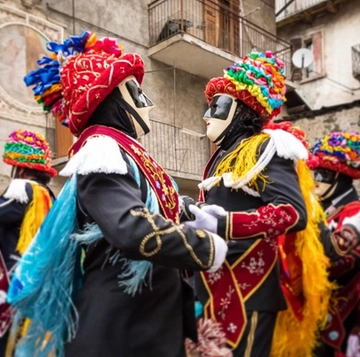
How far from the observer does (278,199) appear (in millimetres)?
2684

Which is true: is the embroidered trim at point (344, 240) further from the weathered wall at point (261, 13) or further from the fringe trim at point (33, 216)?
the weathered wall at point (261, 13)

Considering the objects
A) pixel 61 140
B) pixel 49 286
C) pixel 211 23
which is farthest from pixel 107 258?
pixel 211 23

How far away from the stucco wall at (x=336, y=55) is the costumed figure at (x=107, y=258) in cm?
1582

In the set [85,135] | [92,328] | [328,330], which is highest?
[85,135]

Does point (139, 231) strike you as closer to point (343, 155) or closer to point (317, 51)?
point (343, 155)

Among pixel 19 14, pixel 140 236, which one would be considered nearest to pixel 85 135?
pixel 140 236

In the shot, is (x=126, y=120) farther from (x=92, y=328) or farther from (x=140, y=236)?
(x=92, y=328)

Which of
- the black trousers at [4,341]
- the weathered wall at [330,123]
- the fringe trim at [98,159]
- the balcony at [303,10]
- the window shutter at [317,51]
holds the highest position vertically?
the balcony at [303,10]

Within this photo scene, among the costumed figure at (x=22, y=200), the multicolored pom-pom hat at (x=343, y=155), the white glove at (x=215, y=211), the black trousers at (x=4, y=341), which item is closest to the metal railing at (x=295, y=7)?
the multicolored pom-pom hat at (x=343, y=155)

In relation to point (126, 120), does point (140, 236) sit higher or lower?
lower

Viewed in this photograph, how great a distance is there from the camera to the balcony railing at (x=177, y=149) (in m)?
11.4

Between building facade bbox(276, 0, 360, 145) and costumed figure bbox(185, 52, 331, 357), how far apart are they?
41.4 ft

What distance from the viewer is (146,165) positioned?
2.19 metres

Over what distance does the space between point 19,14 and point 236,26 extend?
6.22 m
